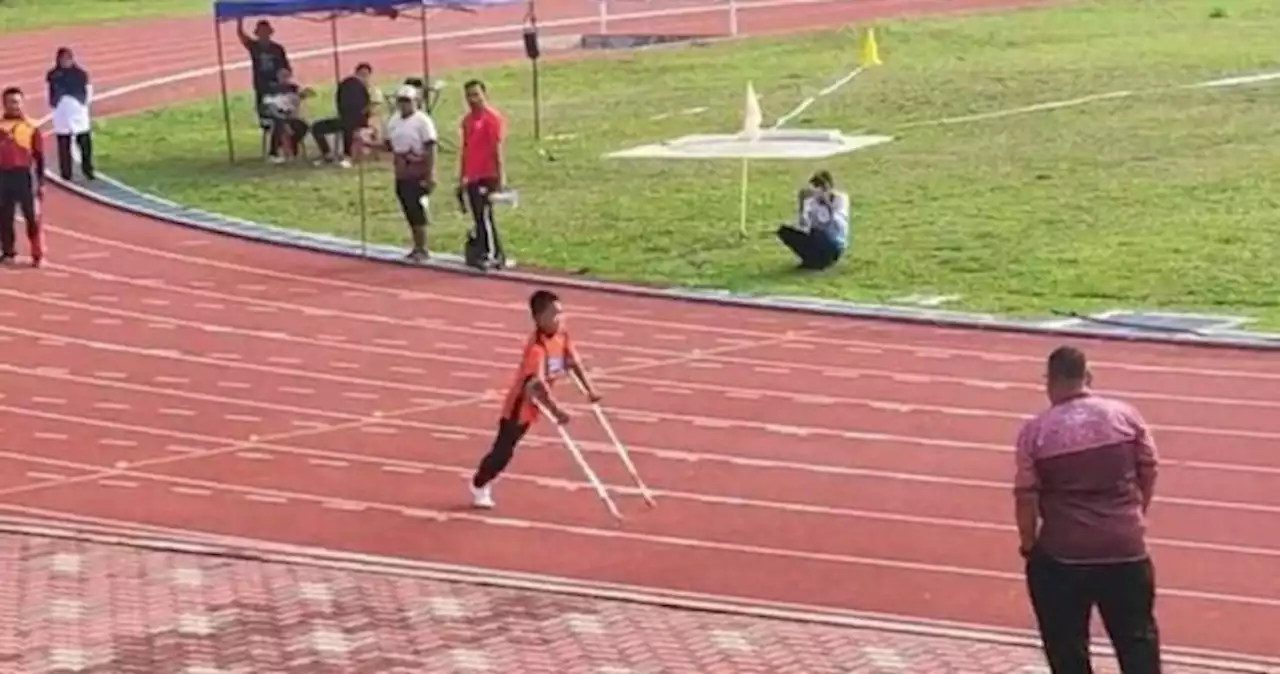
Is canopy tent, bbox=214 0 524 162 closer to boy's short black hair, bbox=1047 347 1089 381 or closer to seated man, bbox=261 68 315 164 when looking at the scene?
seated man, bbox=261 68 315 164

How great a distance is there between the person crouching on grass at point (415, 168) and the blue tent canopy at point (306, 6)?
6.33m

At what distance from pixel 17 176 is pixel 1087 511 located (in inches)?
639

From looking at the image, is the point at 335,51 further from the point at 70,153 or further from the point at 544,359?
the point at 544,359

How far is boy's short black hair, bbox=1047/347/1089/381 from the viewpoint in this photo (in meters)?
9.05

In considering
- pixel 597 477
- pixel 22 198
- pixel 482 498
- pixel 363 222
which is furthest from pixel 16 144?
pixel 482 498

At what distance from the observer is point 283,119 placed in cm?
2984

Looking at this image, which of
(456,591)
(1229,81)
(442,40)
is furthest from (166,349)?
(442,40)

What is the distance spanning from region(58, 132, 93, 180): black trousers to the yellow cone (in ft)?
39.2

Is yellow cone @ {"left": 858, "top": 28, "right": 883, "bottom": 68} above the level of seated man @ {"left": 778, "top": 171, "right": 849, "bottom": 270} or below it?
below

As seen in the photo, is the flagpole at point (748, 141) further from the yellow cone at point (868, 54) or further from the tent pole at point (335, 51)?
the yellow cone at point (868, 54)

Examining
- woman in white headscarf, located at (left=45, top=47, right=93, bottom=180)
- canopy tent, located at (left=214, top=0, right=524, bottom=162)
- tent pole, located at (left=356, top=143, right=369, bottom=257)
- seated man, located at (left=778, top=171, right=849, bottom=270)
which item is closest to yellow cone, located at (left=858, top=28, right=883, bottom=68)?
canopy tent, located at (left=214, top=0, right=524, bottom=162)

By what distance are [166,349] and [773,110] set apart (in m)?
14.4

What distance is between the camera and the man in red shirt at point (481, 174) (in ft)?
73.0

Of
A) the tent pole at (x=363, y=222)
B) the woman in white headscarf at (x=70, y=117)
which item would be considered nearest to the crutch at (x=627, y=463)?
the tent pole at (x=363, y=222)
